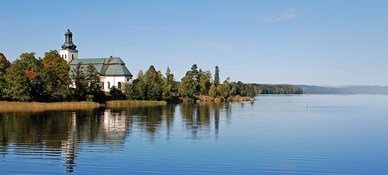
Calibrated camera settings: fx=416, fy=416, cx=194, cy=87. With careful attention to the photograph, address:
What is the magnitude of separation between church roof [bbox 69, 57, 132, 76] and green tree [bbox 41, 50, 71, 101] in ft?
99.1

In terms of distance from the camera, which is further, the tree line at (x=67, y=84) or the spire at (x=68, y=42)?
the spire at (x=68, y=42)

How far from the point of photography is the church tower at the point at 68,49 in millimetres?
118000

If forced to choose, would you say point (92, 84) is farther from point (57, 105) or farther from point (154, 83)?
point (154, 83)

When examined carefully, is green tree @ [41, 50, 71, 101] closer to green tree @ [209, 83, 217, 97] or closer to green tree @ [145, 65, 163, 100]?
green tree @ [145, 65, 163, 100]

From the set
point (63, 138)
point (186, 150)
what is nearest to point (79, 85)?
point (63, 138)

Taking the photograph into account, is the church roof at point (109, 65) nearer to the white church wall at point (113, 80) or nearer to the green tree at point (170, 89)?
the white church wall at point (113, 80)

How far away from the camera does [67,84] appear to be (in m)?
81.7

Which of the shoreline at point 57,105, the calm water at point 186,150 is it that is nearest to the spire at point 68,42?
the shoreline at point 57,105

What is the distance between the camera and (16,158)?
2338 cm

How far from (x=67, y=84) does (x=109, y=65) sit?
3639 centimetres

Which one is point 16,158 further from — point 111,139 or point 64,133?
point 64,133

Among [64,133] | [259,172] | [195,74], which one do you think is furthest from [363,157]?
[195,74]

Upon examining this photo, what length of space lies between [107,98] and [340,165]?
77.1 m

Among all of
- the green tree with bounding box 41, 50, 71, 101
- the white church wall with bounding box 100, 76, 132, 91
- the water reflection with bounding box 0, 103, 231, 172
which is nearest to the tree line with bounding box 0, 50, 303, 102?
the green tree with bounding box 41, 50, 71, 101
